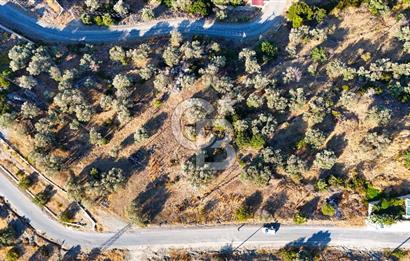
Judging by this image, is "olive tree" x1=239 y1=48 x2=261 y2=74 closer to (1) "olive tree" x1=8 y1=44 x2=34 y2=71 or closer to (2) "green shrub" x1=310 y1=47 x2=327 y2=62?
(2) "green shrub" x1=310 y1=47 x2=327 y2=62

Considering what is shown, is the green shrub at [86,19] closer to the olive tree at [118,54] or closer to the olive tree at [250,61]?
the olive tree at [118,54]

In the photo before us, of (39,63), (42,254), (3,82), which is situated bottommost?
(42,254)

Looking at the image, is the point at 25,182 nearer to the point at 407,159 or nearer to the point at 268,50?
the point at 268,50

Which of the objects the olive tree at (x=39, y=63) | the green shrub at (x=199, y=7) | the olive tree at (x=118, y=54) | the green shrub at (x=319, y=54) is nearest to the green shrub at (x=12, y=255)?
the olive tree at (x=39, y=63)

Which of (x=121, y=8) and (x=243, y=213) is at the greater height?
(x=121, y=8)

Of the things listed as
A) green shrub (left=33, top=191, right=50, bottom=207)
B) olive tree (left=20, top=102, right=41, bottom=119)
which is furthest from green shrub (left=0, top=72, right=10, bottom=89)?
green shrub (left=33, top=191, right=50, bottom=207)

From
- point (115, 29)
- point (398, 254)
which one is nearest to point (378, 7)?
point (398, 254)
